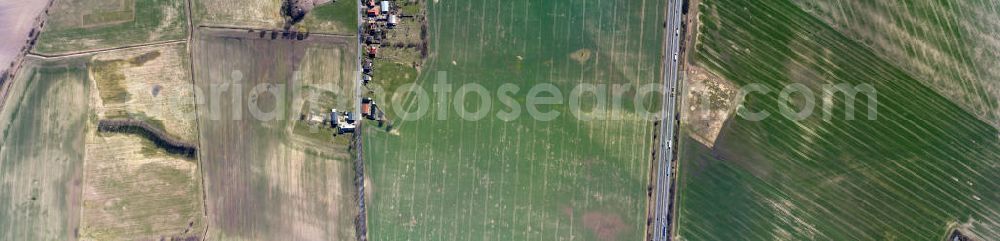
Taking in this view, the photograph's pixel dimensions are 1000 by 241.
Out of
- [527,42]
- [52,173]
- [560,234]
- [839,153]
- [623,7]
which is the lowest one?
[560,234]

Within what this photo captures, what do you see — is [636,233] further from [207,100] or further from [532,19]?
[207,100]

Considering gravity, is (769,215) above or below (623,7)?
below

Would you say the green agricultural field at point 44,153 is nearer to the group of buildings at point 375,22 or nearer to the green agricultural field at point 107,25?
the green agricultural field at point 107,25

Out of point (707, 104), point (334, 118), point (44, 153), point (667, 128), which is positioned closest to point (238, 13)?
point (334, 118)

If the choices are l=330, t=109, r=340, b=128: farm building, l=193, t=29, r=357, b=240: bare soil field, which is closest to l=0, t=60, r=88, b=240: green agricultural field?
l=193, t=29, r=357, b=240: bare soil field

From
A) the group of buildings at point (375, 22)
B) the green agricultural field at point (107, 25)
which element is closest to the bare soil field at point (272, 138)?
the group of buildings at point (375, 22)

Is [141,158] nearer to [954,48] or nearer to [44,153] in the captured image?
[44,153]

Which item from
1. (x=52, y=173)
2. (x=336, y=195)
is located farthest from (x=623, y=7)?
(x=52, y=173)
